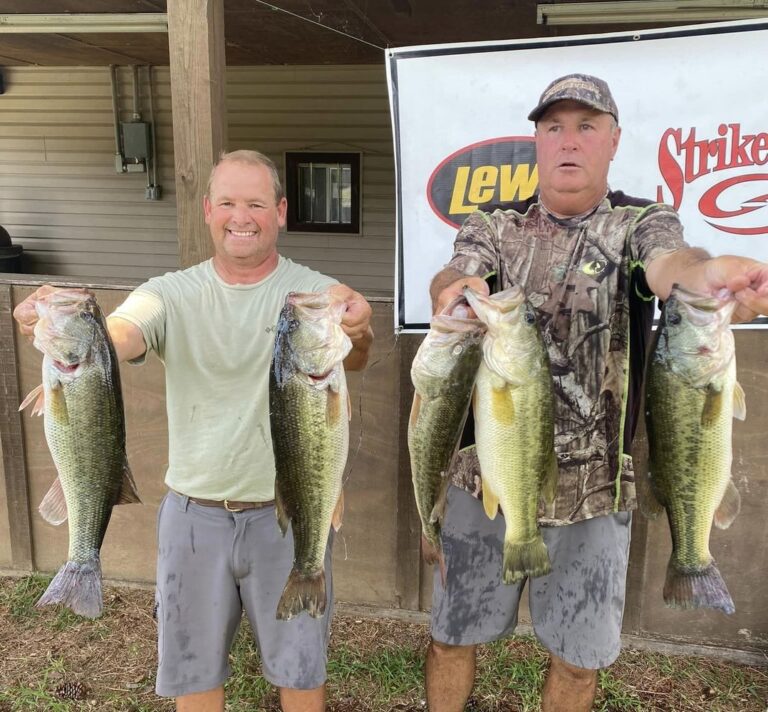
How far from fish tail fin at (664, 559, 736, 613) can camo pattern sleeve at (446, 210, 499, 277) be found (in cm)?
119

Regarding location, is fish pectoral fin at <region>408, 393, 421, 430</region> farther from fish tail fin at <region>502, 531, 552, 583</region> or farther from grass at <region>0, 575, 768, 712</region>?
grass at <region>0, 575, 768, 712</region>

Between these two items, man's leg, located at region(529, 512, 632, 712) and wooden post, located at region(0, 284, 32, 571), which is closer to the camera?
man's leg, located at region(529, 512, 632, 712)

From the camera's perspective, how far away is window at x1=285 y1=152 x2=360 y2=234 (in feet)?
26.2

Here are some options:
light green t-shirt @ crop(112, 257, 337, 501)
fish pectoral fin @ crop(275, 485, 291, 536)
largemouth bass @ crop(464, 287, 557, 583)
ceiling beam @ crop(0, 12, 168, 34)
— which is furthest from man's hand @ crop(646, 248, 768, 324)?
ceiling beam @ crop(0, 12, 168, 34)

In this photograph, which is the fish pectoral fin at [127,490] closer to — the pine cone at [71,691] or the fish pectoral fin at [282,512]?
the fish pectoral fin at [282,512]

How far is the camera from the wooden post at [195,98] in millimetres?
2889

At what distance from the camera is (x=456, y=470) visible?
2533 millimetres

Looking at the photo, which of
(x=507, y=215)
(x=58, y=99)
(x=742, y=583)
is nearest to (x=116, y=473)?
(x=507, y=215)

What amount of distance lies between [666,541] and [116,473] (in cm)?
284

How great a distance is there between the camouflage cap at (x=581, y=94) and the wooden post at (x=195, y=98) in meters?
1.52

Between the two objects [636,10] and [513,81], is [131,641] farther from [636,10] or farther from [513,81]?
[636,10]

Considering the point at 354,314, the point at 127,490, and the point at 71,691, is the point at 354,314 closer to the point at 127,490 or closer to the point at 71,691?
the point at 127,490

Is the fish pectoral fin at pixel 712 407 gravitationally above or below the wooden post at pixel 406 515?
above

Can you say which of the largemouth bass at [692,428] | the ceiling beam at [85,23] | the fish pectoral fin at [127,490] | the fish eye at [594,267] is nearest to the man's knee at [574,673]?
the largemouth bass at [692,428]
